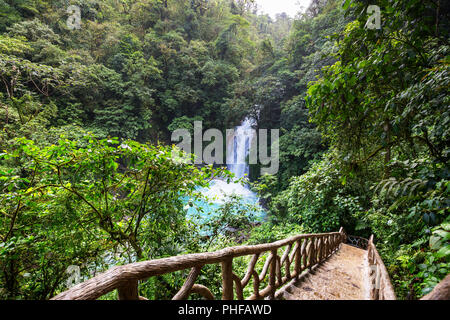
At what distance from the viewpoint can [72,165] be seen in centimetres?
200

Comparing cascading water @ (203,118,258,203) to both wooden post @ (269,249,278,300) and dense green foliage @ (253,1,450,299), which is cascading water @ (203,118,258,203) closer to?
dense green foliage @ (253,1,450,299)

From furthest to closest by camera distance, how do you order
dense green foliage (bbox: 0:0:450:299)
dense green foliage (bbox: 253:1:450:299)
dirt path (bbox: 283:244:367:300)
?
dirt path (bbox: 283:244:367:300) < dense green foliage (bbox: 0:0:450:299) < dense green foliage (bbox: 253:1:450:299)

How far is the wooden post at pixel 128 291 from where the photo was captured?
88 centimetres

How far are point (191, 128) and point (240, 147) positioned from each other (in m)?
5.43

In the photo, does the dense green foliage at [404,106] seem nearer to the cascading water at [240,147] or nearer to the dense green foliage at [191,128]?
the dense green foliage at [191,128]

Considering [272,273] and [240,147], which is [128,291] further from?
[240,147]

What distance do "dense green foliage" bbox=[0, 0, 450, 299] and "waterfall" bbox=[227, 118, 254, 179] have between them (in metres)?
0.94

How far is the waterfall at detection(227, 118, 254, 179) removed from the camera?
58.2 feet

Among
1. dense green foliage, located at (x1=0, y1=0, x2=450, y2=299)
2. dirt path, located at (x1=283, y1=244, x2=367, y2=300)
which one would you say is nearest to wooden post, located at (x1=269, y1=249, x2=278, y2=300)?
dirt path, located at (x1=283, y1=244, x2=367, y2=300)

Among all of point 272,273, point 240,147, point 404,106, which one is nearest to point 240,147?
point 240,147

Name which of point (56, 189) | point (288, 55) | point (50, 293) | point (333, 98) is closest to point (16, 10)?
point (56, 189)

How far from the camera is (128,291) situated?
897 mm

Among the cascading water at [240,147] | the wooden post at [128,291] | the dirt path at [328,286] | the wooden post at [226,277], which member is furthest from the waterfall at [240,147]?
the wooden post at [128,291]
